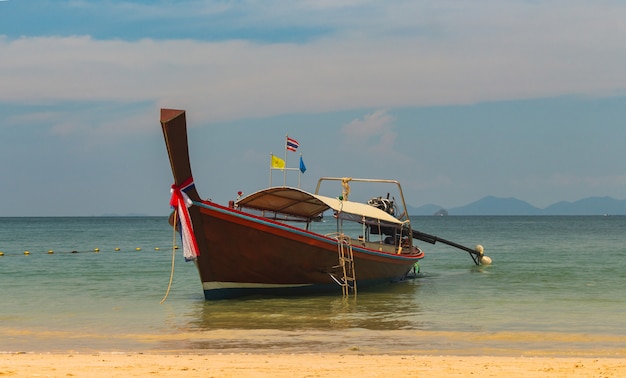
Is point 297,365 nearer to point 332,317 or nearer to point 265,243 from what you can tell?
point 332,317

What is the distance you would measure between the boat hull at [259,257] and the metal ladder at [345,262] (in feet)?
0.44

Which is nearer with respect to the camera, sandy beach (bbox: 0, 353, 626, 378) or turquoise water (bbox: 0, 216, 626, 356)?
sandy beach (bbox: 0, 353, 626, 378)

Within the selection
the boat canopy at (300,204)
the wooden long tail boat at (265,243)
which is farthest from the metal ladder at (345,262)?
the boat canopy at (300,204)

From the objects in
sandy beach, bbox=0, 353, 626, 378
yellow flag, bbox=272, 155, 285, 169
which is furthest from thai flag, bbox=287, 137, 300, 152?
sandy beach, bbox=0, 353, 626, 378

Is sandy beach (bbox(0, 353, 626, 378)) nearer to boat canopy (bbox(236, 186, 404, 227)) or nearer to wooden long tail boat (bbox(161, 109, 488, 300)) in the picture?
wooden long tail boat (bbox(161, 109, 488, 300))

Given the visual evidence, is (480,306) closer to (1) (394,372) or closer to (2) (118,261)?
(1) (394,372)

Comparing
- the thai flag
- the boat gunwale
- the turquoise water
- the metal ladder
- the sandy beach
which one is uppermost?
the thai flag

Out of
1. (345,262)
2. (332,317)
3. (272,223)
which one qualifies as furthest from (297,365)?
(345,262)

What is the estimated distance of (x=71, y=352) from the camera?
41.9ft

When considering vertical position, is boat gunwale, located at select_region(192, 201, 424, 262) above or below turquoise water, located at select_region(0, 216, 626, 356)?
above

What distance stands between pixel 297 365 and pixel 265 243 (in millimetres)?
9054

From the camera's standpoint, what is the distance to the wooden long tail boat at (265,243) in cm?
1827

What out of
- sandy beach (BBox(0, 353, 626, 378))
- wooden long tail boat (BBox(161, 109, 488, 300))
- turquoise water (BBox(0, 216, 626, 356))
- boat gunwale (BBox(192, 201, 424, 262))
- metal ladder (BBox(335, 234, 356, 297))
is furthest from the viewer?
metal ladder (BBox(335, 234, 356, 297))

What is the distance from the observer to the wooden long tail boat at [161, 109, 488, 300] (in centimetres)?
1827
